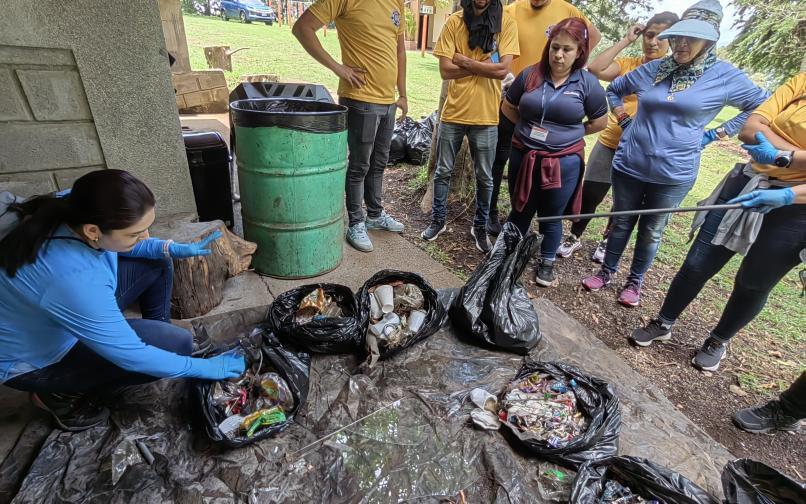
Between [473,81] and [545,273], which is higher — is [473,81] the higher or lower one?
the higher one

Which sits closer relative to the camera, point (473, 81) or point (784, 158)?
point (784, 158)

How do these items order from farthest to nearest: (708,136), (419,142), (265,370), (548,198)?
1. (419,142)
2. (548,198)
3. (708,136)
4. (265,370)

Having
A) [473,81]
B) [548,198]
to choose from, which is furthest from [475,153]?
[548,198]

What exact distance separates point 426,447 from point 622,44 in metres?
3.14

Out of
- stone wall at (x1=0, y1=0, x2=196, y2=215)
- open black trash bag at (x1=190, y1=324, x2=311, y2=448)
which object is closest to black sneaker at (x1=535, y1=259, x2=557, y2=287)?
open black trash bag at (x1=190, y1=324, x2=311, y2=448)

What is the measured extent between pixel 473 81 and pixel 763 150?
68.5 inches

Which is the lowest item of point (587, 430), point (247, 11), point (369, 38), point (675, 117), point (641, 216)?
point (587, 430)

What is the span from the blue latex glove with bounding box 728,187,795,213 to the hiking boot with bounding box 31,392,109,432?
9.73 feet

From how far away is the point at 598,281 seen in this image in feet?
10.3

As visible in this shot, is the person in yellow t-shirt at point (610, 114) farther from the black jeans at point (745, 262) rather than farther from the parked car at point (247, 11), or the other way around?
the parked car at point (247, 11)

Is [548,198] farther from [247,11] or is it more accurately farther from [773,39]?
[247,11]

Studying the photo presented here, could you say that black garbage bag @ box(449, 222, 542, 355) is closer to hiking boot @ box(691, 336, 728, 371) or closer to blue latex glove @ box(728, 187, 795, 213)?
blue latex glove @ box(728, 187, 795, 213)

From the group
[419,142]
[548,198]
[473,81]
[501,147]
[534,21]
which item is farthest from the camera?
[419,142]

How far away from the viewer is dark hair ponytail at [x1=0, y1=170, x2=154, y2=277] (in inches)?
47.3
